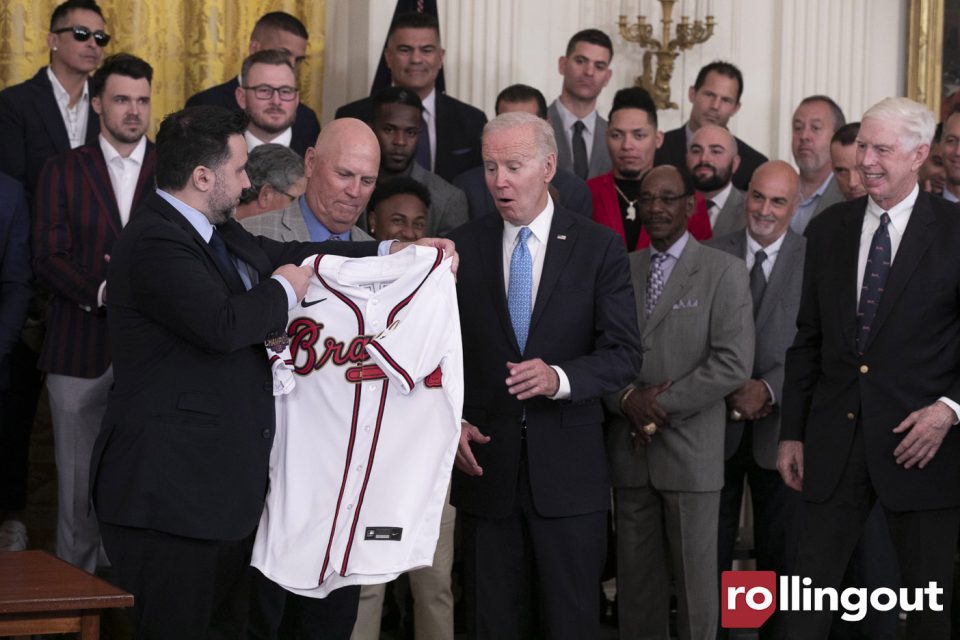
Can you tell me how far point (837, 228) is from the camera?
469 cm

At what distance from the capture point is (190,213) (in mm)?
3723

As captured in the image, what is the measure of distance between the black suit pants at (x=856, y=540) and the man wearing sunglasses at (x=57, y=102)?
3.40 m

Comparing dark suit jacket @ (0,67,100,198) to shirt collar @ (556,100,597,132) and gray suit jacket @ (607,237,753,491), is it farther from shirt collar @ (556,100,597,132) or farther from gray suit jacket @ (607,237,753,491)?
gray suit jacket @ (607,237,753,491)

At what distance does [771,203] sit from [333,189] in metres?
2.13

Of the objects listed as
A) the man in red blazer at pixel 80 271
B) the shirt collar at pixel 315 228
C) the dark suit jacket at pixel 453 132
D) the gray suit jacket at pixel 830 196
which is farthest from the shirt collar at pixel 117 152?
the gray suit jacket at pixel 830 196

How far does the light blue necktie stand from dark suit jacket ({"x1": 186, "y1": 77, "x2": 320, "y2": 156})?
1973 millimetres

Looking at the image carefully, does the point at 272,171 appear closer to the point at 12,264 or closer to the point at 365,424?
the point at 12,264

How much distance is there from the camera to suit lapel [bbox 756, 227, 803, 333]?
5.71 m

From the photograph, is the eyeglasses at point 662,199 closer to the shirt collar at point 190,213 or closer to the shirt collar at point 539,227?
the shirt collar at point 539,227

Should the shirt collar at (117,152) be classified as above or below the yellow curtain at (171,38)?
below

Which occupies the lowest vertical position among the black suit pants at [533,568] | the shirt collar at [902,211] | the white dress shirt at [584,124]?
the black suit pants at [533,568]

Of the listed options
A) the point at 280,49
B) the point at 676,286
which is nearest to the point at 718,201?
the point at 676,286

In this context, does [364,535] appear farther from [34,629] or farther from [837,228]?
[837,228]

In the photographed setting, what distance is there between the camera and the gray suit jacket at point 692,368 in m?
5.22
